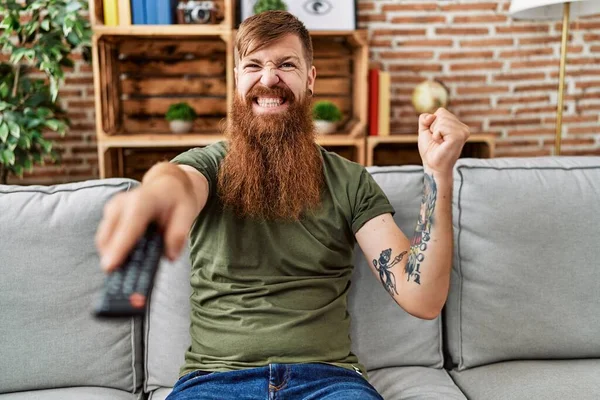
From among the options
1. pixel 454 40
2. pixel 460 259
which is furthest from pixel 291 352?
pixel 454 40

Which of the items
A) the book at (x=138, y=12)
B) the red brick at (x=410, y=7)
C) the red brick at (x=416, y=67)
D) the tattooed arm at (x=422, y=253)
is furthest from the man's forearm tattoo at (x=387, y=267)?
the red brick at (x=410, y=7)

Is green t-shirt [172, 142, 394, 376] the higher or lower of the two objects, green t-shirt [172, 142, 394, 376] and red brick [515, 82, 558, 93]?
the lower

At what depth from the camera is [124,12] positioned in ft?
8.77

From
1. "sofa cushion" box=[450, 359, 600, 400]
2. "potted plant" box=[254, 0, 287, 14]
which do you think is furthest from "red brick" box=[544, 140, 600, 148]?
"sofa cushion" box=[450, 359, 600, 400]

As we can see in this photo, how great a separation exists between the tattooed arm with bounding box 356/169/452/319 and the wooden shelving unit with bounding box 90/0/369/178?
5.06 ft

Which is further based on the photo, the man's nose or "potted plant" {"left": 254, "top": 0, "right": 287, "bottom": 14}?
"potted plant" {"left": 254, "top": 0, "right": 287, "bottom": 14}

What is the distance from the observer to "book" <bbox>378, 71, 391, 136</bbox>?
2.88 meters

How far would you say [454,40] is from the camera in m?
3.16

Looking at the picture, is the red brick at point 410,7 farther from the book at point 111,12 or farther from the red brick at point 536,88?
the book at point 111,12

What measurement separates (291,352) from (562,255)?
800 mm

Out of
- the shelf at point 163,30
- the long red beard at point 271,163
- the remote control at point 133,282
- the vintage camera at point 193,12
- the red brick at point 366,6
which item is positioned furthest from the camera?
the red brick at point 366,6

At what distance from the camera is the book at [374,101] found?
2885 mm

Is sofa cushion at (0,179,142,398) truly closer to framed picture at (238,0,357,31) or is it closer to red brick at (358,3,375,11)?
framed picture at (238,0,357,31)

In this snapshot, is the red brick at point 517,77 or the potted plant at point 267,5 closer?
the potted plant at point 267,5
